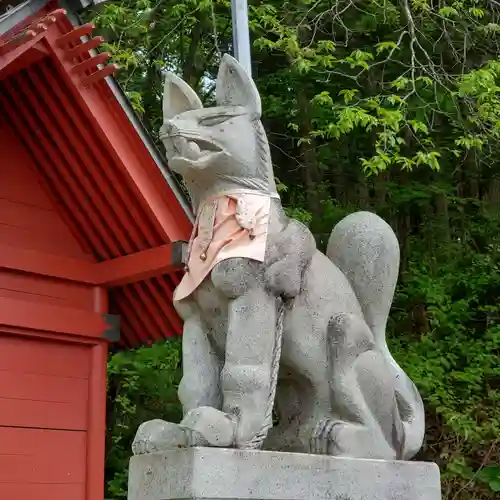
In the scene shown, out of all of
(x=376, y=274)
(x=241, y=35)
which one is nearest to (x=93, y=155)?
(x=241, y=35)

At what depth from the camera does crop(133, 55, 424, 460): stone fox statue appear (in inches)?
108

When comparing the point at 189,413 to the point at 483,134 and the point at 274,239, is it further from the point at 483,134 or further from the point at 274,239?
the point at 483,134

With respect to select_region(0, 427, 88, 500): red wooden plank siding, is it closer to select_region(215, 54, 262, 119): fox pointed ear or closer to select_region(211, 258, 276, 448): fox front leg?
select_region(211, 258, 276, 448): fox front leg

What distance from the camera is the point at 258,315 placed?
2760mm

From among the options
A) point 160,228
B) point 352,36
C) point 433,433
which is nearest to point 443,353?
point 433,433

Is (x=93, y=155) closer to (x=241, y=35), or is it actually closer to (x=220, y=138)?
(x=241, y=35)

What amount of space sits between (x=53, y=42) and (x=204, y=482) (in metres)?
3.13

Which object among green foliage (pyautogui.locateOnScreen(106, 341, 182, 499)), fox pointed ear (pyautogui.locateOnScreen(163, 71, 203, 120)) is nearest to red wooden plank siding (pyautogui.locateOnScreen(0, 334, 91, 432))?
fox pointed ear (pyautogui.locateOnScreen(163, 71, 203, 120))

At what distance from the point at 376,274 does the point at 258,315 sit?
60 cm

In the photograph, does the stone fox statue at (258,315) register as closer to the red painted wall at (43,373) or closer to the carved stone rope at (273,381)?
the carved stone rope at (273,381)

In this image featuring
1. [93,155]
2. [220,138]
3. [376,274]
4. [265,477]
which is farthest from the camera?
[93,155]

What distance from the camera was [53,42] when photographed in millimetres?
4812

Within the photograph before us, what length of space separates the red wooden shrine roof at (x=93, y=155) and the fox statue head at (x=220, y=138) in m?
1.86

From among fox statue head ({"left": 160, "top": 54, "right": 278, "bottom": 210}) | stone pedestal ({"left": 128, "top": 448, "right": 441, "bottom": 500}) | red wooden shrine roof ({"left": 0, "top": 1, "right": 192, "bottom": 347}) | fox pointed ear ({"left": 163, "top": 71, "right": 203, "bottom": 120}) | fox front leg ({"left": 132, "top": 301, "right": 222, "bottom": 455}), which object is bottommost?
stone pedestal ({"left": 128, "top": 448, "right": 441, "bottom": 500})
